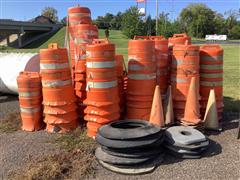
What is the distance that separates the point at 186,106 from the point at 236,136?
3.19 feet

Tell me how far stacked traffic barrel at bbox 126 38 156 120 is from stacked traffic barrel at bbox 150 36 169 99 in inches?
14.8

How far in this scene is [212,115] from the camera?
190 inches

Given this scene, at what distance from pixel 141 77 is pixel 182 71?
2.56ft

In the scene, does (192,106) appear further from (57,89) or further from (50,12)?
(50,12)

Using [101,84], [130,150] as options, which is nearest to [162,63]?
[101,84]

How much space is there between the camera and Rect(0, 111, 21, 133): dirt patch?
5.27m

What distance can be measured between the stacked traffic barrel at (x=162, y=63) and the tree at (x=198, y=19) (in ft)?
255

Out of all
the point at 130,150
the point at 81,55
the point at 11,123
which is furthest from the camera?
the point at 11,123


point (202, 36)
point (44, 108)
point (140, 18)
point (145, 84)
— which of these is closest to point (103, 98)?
point (145, 84)

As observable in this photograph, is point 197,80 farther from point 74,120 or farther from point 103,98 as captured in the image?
point 74,120

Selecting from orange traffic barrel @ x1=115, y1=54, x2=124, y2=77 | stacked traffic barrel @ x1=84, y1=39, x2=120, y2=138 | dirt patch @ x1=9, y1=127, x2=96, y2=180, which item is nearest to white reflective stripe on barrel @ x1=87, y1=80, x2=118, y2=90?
stacked traffic barrel @ x1=84, y1=39, x2=120, y2=138

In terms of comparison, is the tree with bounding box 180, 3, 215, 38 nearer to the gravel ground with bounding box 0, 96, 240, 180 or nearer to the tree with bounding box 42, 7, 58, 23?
the tree with bounding box 42, 7, 58, 23

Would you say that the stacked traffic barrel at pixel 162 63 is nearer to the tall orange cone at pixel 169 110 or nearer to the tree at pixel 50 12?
the tall orange cone at pixel 169 110

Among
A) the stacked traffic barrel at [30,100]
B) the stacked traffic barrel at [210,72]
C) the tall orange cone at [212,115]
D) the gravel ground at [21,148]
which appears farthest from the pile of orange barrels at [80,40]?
the tall orange cone at [212,115]
